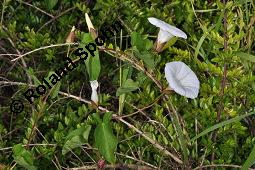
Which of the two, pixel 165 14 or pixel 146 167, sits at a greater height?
pixel 165 14

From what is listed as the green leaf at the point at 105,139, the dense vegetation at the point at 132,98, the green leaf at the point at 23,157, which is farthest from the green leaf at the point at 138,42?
the green leaf at the point at 23,157

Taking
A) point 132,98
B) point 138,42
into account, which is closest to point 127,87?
point 138,42

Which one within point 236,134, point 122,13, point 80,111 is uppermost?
point 122,13

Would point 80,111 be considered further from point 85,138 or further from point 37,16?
point 37,16

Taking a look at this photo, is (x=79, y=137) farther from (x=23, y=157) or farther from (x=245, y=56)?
(x=245, y=56)

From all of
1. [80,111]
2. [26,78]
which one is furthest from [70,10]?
[80,111]

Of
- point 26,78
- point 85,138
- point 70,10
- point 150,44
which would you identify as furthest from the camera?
point 70,10

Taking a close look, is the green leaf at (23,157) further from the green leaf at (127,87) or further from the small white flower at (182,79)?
the small white flower at (182,79)
